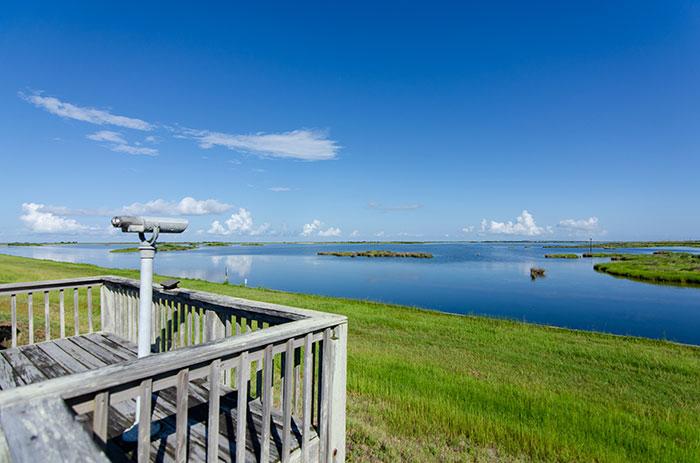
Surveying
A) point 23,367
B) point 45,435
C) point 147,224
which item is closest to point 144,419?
point 45,435

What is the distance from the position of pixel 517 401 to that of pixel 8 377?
18.9ft

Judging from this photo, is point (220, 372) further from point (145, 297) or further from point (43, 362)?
point (43, 362)

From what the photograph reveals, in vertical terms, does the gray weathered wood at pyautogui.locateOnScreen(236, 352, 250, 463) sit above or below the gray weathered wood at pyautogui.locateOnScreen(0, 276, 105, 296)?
below

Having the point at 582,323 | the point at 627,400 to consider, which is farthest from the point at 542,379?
the point at 582,323

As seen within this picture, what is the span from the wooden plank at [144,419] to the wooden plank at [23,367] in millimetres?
2666

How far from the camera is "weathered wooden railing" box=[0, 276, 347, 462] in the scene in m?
1.36

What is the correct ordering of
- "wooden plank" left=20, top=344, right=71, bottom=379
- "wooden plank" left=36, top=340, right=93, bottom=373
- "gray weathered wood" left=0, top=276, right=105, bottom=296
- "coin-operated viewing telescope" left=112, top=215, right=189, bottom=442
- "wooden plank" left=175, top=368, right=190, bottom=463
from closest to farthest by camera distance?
"wooden plank" left=175, top=368, right=190, bottom=463 < "coin-operated viewing telescope" left=112, top=215, right=189, bottom=442 < "wooden plank" left=20, top=344, right=71, bottom=379 < "wooden plank" left=36, top=340, right=93, bottom=373 < "gray weathered wood" left=0, top=276, right=105, bottom=296

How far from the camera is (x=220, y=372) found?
2061 mm

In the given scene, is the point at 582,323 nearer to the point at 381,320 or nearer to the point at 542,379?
the point at 381,320

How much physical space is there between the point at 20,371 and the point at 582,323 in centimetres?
1886

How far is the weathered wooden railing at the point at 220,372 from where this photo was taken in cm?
136

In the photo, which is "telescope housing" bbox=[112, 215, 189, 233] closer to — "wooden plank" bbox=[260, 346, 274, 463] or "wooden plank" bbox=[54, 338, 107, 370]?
"wooden plank" bbox=[260, 346, 274, 463]

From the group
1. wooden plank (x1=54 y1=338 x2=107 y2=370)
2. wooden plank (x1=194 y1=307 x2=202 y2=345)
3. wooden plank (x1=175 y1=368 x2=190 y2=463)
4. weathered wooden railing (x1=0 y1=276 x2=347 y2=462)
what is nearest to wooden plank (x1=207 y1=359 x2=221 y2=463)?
weathered wooden railing (x1=0 y1=276 x2=347 y2=462)

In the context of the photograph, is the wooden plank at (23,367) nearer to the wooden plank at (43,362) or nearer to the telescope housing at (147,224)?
the wooden plank at (43,362)
